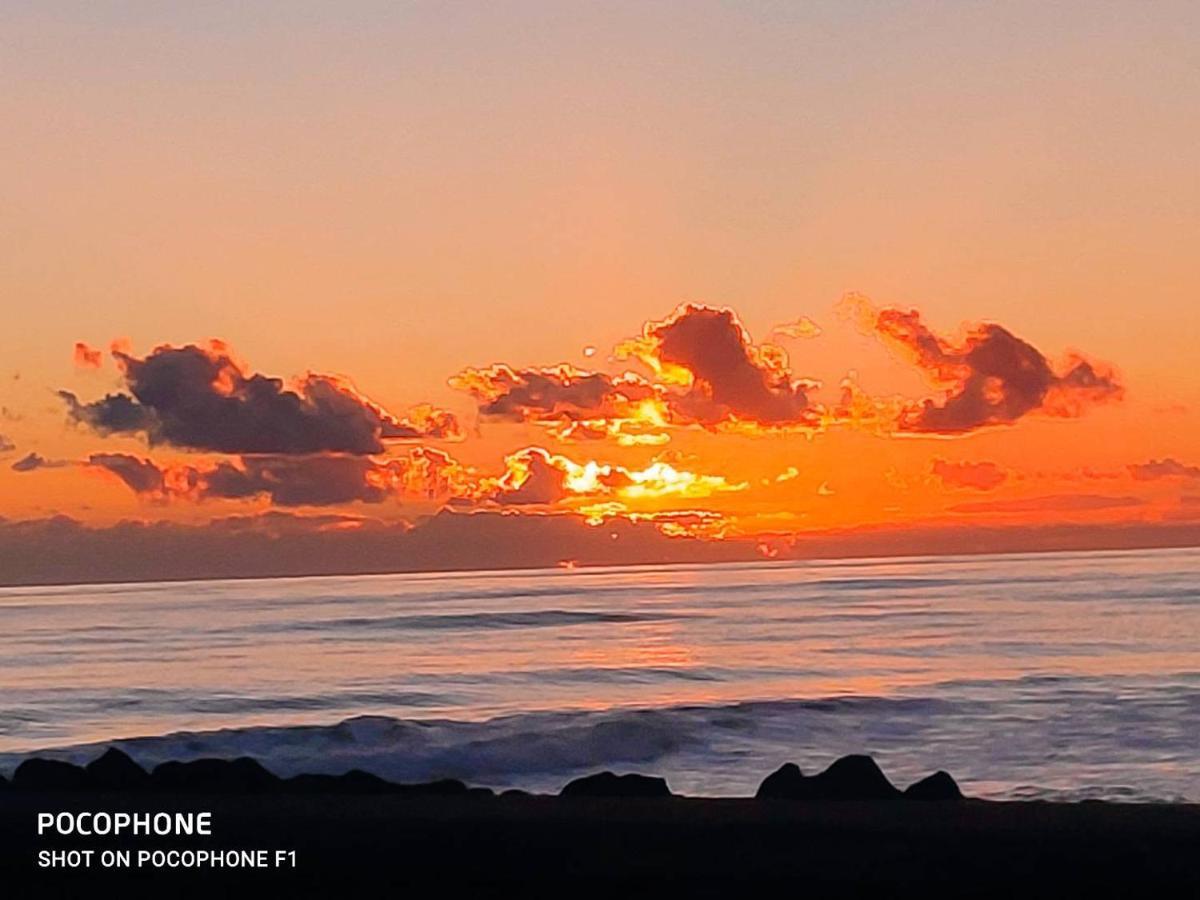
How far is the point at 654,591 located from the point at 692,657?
Answer: 772 cm

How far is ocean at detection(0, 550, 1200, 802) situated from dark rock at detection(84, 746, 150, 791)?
3959 mm

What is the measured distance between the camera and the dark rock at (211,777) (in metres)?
10.9

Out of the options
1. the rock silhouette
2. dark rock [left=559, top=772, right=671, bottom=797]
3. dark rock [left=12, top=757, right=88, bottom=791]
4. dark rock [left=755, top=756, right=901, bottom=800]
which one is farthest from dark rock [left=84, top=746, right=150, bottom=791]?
dark rock [left=755, top=756, right=901, bottom=800]

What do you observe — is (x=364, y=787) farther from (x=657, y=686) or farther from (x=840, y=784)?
(x=657, y=686)

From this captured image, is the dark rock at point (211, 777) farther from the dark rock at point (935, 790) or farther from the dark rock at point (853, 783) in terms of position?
the dark rock at point (935, 790)

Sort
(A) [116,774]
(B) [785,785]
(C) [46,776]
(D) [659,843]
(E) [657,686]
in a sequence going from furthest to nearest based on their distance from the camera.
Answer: (E) [657,686] < (A) [116,774] < (C) [46,776] < (B) [785,785] < (D) [659,843]

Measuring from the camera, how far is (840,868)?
7.78 m

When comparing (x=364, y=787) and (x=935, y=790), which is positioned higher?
(x=364, y=787)

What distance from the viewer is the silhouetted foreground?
752 cm

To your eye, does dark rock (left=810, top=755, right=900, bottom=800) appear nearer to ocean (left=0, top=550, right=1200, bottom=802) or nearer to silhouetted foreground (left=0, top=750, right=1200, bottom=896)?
silhouetted foreground (left=0, top=750, right=1200, bottom=896)

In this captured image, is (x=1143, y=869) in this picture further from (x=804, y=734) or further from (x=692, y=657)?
(x=692, y=657)

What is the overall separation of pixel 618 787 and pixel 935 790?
2110mm

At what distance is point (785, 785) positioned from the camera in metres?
10.7

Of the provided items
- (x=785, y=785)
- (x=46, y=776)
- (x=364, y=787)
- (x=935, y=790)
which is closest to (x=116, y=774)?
(x=46, y=776)
